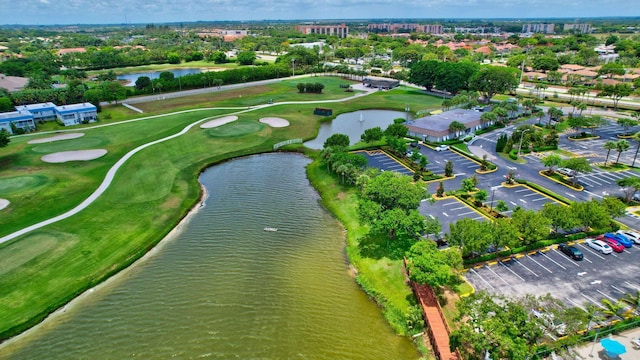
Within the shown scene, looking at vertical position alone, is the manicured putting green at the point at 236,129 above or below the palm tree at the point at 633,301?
above

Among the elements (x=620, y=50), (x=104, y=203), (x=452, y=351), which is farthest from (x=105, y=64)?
(x=620, y=50)

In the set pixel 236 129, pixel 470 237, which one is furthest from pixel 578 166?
pixel 236 129

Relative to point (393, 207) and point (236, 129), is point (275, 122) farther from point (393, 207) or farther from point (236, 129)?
point (393, 207)

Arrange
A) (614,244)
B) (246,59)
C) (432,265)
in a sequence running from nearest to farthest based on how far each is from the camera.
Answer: (432,265), (614,244), (246,59)

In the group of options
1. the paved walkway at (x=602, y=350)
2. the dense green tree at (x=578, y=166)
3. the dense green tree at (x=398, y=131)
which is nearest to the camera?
the paved walkway at (x=602, y=350)

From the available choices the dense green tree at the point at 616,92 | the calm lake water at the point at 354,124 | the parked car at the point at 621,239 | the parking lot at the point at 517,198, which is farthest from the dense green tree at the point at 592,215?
the dense green tree at the point at 616,92

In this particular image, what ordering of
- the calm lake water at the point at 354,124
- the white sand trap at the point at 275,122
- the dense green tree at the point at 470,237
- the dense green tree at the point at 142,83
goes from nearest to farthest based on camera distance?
the dense green tree at the point at 470,237, the calm lake water at the point at 354,124, the white sand trap at the point at 275,122, the dense green tree at the point at 142,83

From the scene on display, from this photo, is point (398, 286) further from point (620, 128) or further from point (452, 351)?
point (620, 128)

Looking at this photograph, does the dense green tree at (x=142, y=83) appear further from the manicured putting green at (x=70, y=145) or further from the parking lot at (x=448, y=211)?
the parking lot at (x=448, y=211)
